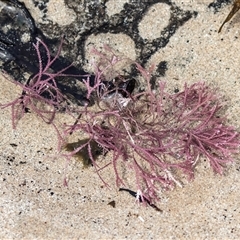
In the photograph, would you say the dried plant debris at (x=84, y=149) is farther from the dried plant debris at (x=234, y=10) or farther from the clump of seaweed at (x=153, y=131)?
the dried plant debris at (x=234, y=10)

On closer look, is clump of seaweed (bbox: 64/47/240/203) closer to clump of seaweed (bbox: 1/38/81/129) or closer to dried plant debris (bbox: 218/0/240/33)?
clump of seaweed (bbox: 1/38/81/129)

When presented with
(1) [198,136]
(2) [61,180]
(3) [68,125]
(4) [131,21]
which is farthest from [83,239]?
(4) [131,21]

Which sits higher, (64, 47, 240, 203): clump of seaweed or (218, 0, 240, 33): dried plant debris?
(218, 0, 240, 33): dried plant debris

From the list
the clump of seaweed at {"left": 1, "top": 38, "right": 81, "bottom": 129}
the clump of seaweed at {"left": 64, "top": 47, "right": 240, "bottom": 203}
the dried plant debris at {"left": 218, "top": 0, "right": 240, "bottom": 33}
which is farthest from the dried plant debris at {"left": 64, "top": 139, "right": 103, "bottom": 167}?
the dried plant debris at {"left": 218, "top": 0, "right": 240, "bottom": 33}

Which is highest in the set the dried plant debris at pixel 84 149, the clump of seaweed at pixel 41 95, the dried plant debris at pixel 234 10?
the dried plant debris at pixel 234 10

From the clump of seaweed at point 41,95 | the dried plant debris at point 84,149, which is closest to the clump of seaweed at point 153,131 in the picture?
the dried plant debris at point 84,149

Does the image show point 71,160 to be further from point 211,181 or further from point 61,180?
point 211,181
